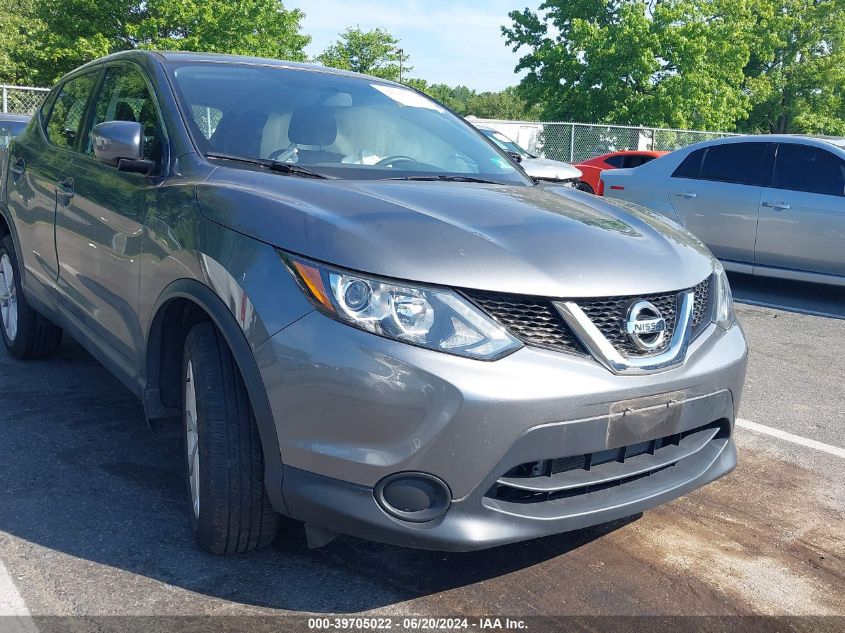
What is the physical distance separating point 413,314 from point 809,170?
6959 mm

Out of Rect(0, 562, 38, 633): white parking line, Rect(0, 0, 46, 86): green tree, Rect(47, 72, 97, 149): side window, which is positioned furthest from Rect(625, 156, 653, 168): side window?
Rect(0, 0, 46, 86): green tree

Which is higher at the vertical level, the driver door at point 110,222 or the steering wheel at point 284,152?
the steering wheel at point 284,152

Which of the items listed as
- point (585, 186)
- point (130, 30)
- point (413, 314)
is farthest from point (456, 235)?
point (130, 30)

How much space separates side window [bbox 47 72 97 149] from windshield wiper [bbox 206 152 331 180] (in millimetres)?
1402

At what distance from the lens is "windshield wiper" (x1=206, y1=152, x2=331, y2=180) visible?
324cm

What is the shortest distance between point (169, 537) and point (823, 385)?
4.12m

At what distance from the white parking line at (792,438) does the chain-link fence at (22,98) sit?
17.5 meters

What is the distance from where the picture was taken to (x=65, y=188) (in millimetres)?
4109

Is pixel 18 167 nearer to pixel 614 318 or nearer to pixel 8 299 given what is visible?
pixel 8 299

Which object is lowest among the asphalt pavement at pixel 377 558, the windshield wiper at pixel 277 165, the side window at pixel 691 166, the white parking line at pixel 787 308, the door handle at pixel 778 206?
the white parking line at pixel 787 308

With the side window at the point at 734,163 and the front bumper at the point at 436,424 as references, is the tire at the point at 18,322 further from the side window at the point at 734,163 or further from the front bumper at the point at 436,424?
the side window at the point at 734,163

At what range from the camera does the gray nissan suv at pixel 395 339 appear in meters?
2.40

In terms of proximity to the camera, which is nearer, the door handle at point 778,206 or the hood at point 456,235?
the hood at point 456,235

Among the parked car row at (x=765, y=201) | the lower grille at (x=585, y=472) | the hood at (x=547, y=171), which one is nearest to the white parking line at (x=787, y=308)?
the parked car row at (x=765, y=201)
